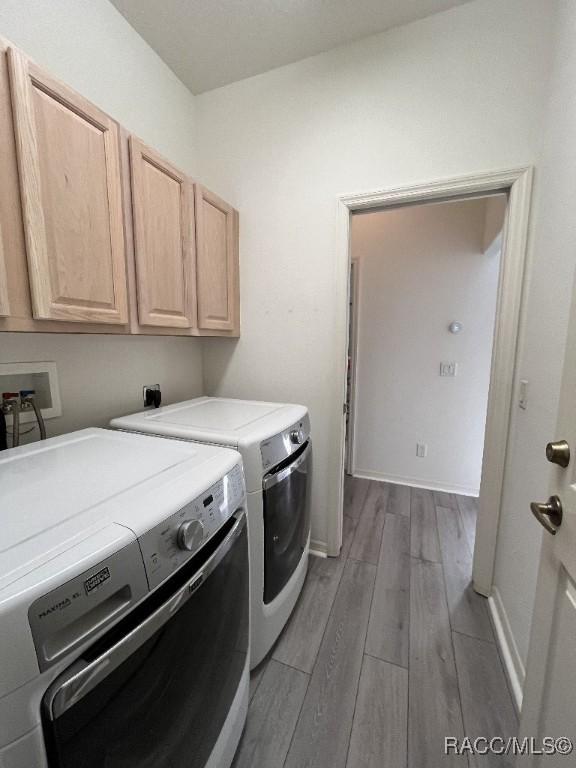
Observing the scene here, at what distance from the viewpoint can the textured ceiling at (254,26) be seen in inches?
53.5

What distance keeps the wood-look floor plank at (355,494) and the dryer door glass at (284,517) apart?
3.30 feet

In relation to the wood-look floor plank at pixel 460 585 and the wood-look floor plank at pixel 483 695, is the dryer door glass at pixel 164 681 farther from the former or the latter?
the wood-look floor plank at pixel 460 585

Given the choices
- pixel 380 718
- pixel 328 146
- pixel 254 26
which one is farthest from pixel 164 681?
pixel 254 26

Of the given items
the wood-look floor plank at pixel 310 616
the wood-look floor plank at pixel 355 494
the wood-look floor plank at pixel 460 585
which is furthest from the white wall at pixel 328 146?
the wood-look floor plank at pixel 460 585

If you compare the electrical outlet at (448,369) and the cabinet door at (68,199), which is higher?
the cabinet door at (68,199)

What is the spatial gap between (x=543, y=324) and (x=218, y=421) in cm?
132

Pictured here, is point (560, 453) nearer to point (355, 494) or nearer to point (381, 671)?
point (381, 671)

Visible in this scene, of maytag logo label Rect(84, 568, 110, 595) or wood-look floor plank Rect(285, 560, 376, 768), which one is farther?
wood-look floor plank Rect(285, 560, 376, 768)

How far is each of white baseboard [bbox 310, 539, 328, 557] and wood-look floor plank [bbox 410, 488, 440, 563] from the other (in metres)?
0.54

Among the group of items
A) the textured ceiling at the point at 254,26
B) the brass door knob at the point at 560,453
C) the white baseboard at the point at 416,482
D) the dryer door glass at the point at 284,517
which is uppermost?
the textured ceiling at the point at 254,26

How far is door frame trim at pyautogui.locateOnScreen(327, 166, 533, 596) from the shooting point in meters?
1.36

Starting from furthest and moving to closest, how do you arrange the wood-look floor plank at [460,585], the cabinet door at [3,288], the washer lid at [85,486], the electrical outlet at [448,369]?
the electrical outlet at [448,369] → the wood-look floor plank at [460,585] → the cabinet door at [3,288] → the washer lid at [85,486]

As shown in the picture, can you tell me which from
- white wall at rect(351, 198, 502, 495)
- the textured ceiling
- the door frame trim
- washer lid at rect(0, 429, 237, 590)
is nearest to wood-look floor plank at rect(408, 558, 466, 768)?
the door frame trim

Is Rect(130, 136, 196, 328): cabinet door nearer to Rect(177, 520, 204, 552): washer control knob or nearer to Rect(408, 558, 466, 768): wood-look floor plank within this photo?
Rect(177, 520, 204, 552): washer control knob
